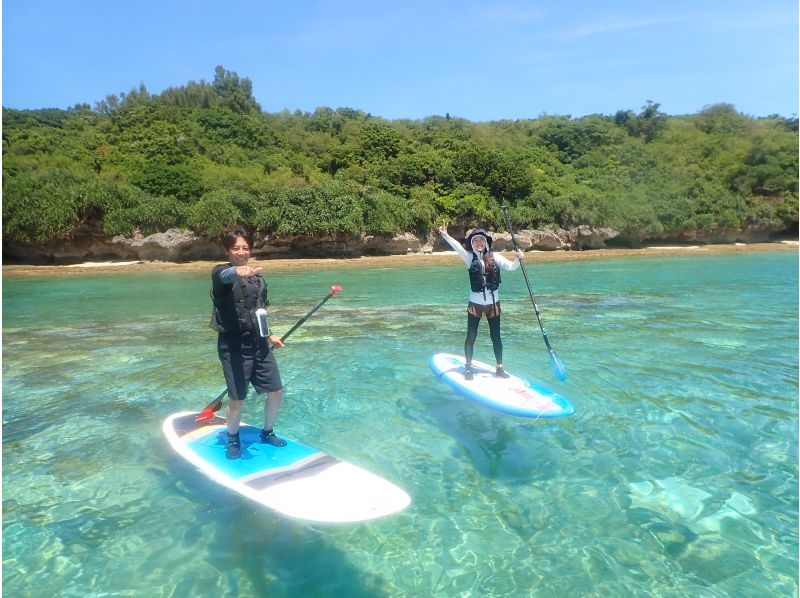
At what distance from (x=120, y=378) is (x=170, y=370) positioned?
2.47 ft

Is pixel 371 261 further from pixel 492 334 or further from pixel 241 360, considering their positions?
pixel 241 360

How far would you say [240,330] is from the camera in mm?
4465

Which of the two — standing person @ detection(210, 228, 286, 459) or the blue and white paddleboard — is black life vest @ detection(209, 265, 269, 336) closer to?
standing person @ detection(210, 228, 286, 459)

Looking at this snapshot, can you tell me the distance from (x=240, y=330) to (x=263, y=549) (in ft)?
5.67

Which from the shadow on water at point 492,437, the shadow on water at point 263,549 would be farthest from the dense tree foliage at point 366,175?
the shadow on water at point 263,549

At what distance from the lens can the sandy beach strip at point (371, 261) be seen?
31047 mm

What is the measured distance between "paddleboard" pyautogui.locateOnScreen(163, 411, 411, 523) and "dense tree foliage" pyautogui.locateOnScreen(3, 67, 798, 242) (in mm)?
32026

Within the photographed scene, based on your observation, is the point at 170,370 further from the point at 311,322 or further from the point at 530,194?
the point at 530,194

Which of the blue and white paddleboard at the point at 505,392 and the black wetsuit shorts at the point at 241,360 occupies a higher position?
the black wetsuit shorts at the point at 241,360

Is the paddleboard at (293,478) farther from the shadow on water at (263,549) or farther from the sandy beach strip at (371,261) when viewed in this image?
the sandy beach strip at (371,261)

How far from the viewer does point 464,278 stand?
25453mm

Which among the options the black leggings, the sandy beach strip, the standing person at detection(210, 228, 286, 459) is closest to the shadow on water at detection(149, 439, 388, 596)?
the standing person at detection(210, 228, 286, 459)

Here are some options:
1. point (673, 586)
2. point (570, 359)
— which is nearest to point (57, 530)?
point (673, 586)

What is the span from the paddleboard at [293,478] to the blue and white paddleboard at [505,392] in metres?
2.22
